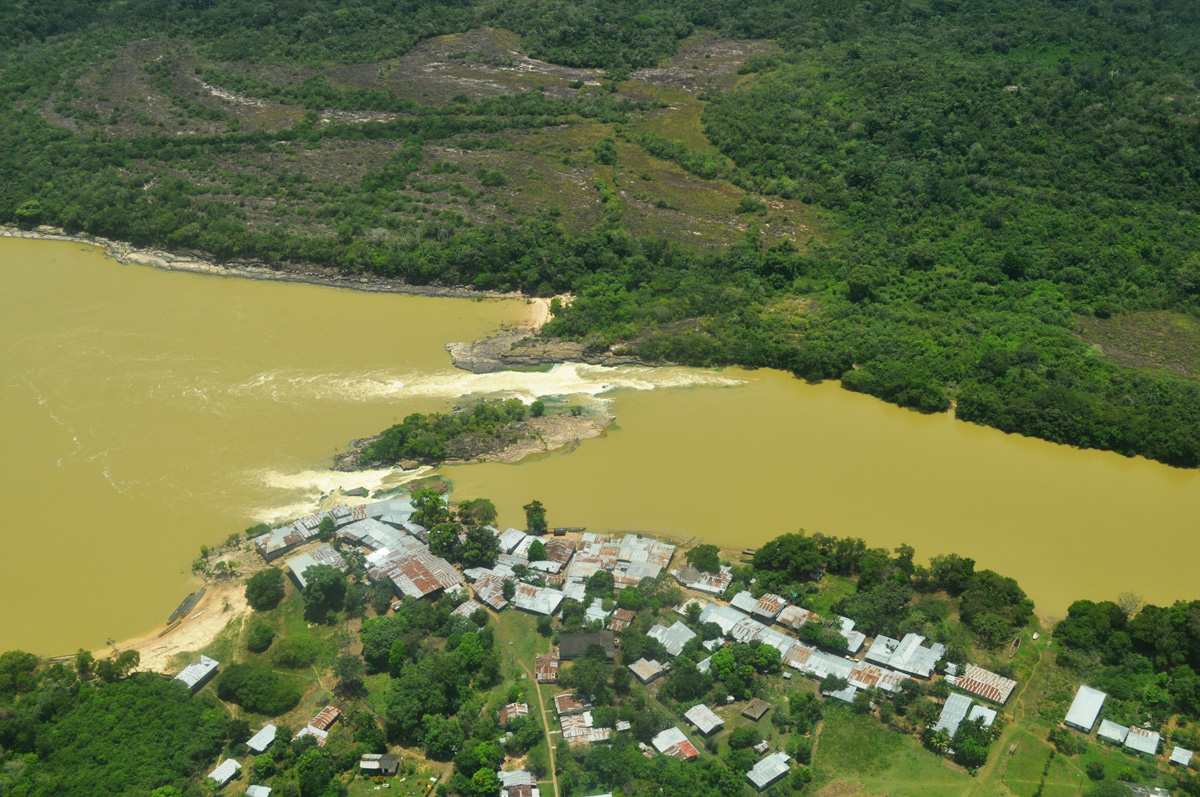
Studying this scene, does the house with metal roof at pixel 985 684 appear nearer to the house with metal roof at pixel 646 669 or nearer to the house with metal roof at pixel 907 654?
the house with metal roof at pixel 907 654

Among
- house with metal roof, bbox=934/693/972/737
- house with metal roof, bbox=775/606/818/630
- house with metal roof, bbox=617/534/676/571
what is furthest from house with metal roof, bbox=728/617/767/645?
house with metal roof, bbox=934/693/972/737

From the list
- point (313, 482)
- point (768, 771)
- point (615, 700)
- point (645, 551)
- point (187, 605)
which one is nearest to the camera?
point (768, 771)

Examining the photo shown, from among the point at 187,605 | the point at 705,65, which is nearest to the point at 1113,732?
the point at 187,605

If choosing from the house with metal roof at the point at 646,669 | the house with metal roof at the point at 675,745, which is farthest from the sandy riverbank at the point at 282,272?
the house with metal roof at the point at 675,745

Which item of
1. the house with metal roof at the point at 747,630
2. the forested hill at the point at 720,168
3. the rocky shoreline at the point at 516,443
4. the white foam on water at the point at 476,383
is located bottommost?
the house with metal roof at the point at 747,630

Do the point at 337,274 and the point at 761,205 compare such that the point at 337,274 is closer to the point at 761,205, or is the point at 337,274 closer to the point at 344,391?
the point at 344,391

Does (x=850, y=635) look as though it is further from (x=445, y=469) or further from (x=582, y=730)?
(x=445, y=469)
